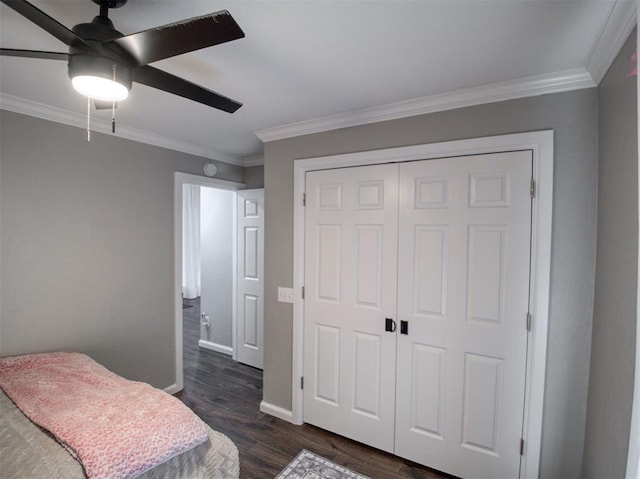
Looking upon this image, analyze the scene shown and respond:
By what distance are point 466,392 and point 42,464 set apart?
6.94 feet

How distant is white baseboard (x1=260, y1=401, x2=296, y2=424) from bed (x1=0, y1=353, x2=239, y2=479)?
1148 mm

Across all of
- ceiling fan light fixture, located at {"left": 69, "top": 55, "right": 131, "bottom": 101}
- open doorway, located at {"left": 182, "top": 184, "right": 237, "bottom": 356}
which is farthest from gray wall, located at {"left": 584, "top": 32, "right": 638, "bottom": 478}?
open doorway, located at {"left": 182, "top": 184, "right": 237, "bottom": 356}

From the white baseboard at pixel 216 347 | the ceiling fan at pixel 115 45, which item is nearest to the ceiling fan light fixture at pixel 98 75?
the ceiling fan at pixel 115 45

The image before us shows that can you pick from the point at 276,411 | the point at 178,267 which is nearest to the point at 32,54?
the point at 178,267

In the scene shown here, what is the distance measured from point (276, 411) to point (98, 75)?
2635 millimetres

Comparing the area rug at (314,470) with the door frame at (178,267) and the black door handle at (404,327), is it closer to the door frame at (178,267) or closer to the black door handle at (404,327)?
the black door handle at (404,327)

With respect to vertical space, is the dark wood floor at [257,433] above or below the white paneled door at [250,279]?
below

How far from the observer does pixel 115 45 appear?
1023mm

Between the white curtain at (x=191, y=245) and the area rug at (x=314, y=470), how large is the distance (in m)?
5.50

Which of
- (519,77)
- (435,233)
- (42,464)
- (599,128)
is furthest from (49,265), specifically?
(599,128)

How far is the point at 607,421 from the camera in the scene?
134 cm

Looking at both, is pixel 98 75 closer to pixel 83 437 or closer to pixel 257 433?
pixel 83 437

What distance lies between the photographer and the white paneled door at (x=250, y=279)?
11.8ft

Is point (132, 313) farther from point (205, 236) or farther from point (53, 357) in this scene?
point (205, 236)
